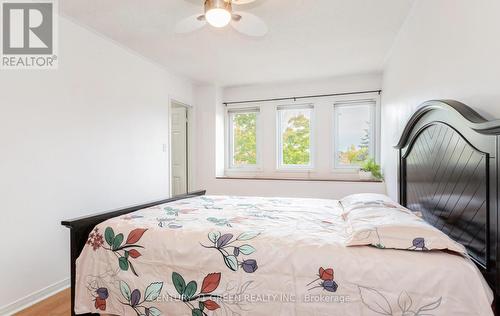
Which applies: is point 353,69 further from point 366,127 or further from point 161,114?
point 161,114

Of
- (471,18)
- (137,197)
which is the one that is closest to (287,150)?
(137,197)

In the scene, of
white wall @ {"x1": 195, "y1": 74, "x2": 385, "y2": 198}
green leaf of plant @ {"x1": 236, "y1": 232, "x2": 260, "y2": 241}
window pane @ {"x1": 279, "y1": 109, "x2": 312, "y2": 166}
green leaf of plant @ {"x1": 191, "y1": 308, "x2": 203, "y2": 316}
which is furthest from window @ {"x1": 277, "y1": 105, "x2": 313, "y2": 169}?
green leaf of plant @ {"x1": 191, "y1": 308, "x2": 203, "y2": 316}

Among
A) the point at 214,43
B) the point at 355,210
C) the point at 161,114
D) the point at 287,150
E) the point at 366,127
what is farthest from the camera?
the point at 287,150

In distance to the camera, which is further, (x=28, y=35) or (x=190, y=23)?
(x=28, y=35)

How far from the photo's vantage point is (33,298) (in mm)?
2090

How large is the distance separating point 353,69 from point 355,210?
262 centimetres

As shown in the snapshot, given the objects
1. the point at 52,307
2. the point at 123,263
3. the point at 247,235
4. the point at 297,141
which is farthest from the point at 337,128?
the point at 52,307

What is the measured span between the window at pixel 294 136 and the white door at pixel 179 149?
1598mm

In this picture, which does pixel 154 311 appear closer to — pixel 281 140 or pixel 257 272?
pixel 257 272

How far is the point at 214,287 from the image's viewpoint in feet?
4.50

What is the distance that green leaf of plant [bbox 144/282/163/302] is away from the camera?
145 centimetres

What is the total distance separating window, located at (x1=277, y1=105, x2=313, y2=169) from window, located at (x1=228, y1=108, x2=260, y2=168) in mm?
420

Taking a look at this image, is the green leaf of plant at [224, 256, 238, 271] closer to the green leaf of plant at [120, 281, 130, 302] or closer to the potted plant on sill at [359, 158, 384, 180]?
the green leaf of plant at [120, 281, 130, 302]

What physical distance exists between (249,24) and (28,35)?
1.81 m
